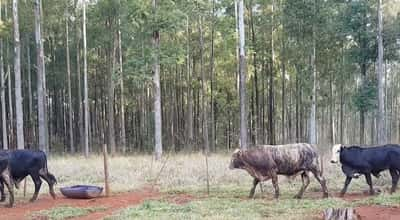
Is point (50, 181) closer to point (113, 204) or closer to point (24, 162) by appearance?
point (24, 162)

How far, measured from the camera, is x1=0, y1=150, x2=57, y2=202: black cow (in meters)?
13.6

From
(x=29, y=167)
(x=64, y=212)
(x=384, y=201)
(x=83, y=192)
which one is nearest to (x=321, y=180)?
(x=384, y=201)

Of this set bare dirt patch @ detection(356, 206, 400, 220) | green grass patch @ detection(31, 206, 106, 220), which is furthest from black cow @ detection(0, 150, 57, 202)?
bare dirt patch @ detection(356, 206, 400, 220)

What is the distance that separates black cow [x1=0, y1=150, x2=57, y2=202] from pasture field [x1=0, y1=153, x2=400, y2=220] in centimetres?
52

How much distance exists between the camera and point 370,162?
13.3 m

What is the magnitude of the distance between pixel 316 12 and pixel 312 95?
3749mm

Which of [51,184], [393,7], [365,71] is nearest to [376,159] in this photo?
[51,184]

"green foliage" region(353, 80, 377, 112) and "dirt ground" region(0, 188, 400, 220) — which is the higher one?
"green foliage" region(353, 80, 377, 112)

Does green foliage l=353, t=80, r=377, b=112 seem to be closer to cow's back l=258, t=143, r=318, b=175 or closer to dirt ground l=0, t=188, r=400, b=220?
dirt ground l=0, t=188, r=400, b=220

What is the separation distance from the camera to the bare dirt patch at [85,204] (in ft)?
37.0

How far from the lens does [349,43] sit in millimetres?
27000

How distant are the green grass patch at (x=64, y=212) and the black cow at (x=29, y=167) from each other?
214 cm

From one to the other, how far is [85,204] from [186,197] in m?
2.44

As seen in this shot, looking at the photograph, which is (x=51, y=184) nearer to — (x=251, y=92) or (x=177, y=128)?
(x=251, y=92)
